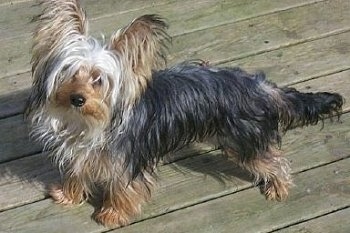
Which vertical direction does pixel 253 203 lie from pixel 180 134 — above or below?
below

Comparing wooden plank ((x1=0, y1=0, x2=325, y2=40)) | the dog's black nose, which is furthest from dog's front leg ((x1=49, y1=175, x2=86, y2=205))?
wooden plank ((x1=0, y1=0, x2=325, y2=40))

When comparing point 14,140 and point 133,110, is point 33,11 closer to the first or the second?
point 14,140

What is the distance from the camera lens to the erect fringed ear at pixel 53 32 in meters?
2.65

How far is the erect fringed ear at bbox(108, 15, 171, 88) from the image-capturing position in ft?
8.36

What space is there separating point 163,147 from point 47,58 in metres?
0.61

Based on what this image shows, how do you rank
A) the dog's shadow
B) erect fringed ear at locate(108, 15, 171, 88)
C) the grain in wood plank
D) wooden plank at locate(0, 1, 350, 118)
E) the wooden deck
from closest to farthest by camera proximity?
erect fringed ear at locate(108, 15, 171, 88) < the wooden deck < the dog's shadow < wooden plank at locate(0, 1, 350, 118) < the grain in wood plank

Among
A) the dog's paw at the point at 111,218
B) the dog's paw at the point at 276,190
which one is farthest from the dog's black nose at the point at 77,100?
the dog's paw at the point at 276,190

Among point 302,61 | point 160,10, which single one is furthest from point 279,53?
point 160,10

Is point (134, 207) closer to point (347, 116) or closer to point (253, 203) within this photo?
point (253, 203)

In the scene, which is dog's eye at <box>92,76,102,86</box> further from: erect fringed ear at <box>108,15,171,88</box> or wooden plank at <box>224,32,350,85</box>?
wooden plank at <box>224,32,350,85</box>

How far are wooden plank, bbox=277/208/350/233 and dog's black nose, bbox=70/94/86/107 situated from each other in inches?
41.9

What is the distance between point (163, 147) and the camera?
3.03 m

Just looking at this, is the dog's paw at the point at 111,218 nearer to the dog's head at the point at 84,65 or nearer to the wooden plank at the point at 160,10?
the dog's head at the point at 84,65

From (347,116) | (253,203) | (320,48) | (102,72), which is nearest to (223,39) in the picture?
(320,48)
